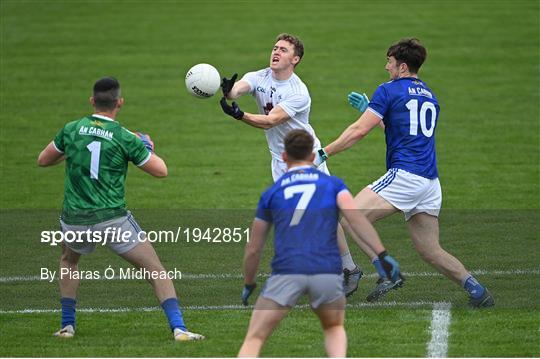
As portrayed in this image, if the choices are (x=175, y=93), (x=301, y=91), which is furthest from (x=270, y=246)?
(x=175, y=93)

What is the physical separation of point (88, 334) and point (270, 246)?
4.96 metres

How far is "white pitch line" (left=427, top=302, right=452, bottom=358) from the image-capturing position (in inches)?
399

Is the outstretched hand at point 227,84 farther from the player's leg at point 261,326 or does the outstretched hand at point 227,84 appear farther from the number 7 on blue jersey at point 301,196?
the player's leg at point 261,326

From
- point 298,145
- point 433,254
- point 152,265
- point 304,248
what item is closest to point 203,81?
point 152,265

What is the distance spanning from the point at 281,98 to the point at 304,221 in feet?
14.5

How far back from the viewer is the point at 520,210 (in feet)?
58.5

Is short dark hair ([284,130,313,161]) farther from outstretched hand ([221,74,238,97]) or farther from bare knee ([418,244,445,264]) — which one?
outstretched hand ([221,74,238,97])

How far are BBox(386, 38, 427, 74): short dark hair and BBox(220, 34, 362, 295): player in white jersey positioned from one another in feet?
4.05

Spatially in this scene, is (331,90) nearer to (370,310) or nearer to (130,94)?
(130,94)

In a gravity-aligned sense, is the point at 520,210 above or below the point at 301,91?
below

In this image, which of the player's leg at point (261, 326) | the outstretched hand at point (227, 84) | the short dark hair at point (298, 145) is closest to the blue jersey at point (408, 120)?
the outstretched hand at point (227, 84)

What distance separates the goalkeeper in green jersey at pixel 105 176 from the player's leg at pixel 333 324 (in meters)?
2.23

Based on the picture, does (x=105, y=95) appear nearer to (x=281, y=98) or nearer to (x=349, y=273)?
(x=281, y=98)

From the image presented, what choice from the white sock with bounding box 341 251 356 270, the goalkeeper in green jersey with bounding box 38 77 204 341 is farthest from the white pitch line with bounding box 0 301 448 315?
the goalkeeper in green jersey with bounding box 38 77 204 341
